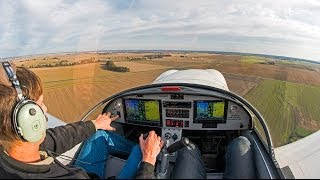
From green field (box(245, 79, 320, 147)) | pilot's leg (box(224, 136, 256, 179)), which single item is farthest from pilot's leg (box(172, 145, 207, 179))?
green field (box(245, 79, 320, 147))

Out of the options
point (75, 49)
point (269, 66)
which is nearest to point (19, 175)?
point (75, 49)

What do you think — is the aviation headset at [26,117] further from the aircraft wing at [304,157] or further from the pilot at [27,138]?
the aircraft wing at [304,157]

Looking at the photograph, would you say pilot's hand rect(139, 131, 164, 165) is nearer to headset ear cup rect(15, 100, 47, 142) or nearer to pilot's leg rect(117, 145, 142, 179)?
pilot's leg rect(117, 145, 142, 179)

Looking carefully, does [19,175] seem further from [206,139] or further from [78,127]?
[206,139]

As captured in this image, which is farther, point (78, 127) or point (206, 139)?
point (206, 139)

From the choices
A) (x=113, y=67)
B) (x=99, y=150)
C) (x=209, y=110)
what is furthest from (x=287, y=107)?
(x=99, y=150)

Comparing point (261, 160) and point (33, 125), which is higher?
point (33, 125)

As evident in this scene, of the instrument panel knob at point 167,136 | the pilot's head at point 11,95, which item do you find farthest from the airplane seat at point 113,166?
the pilot's head at point 11,95
